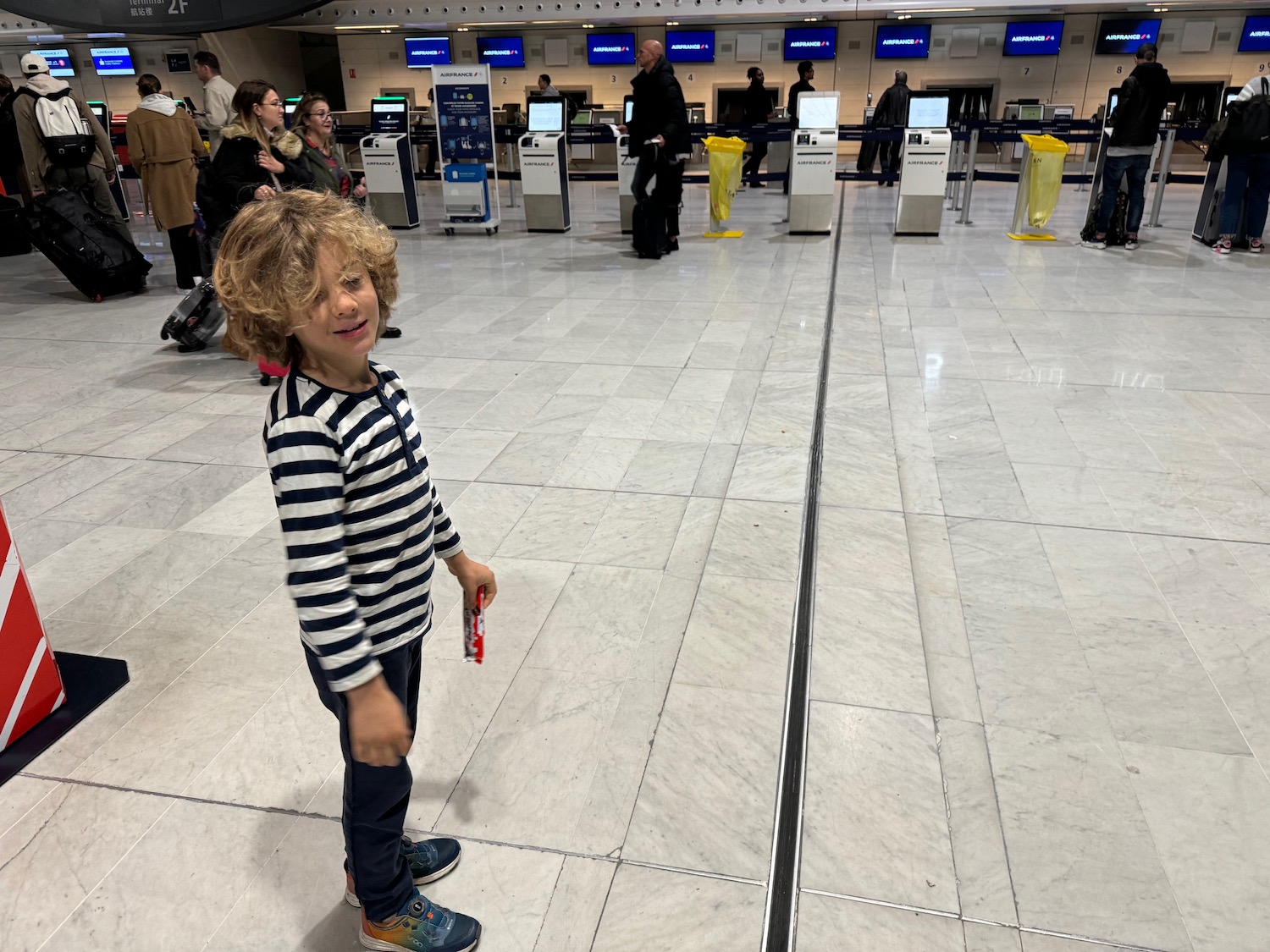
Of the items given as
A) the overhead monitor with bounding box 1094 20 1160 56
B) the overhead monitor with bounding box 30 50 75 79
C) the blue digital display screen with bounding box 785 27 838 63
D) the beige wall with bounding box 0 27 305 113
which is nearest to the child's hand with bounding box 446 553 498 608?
the blue digital display screen with bounding box 785 27 838 63

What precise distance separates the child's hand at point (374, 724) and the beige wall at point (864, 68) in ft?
65.5

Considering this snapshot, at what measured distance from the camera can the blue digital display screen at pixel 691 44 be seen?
18.6m

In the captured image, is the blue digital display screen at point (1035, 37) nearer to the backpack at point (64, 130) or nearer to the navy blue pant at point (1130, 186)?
the navy blue pant at point (1130, 186)

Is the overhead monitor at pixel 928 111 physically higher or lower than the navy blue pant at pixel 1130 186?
higher

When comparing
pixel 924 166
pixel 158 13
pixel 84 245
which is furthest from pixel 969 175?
pixel 158 13

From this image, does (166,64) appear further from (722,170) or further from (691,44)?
(722,170)

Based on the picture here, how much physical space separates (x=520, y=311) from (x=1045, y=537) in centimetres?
443

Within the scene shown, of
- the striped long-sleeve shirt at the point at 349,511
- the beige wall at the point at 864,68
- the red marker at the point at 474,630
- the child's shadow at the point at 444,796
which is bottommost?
the child's shadow at the point at 444,796

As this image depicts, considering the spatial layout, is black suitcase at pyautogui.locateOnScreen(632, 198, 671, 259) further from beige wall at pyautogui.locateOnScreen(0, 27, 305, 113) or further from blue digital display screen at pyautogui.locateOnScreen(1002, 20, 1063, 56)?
beige wall at pyautogui.locateOnScreen(0, 27, 305, 113)

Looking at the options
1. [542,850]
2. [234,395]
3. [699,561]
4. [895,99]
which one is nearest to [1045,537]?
[699,561]

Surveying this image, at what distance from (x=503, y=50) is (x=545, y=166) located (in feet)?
38.6

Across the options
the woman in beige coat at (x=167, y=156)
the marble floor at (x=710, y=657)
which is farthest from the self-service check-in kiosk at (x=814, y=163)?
the woman in beige coat at (x=167, y=156)

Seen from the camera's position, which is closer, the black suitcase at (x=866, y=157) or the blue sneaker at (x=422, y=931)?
the blue sneaker at (x=422, y=931)

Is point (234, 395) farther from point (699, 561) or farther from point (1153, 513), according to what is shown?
point (1153, 513)
